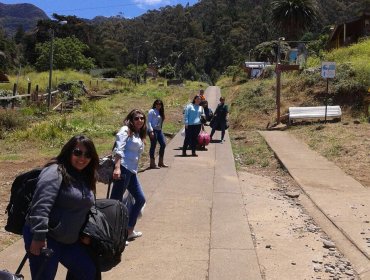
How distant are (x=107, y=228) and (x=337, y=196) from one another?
18.8ft

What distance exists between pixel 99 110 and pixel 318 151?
13966 mm

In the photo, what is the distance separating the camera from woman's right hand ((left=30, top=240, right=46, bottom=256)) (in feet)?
10.5

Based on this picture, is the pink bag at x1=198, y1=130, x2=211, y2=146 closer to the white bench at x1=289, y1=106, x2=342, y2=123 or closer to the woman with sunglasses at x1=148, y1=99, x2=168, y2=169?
the woman with sunglasses at x1=148, y1=99, x2=168, y2=169

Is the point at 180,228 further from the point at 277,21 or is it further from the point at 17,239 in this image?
the point at 277,21

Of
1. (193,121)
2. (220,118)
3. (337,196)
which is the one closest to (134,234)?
(337,196)

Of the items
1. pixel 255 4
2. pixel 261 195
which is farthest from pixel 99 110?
pixel 255 4

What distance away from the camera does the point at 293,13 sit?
5947cm

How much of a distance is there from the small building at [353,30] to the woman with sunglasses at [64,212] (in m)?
39.1

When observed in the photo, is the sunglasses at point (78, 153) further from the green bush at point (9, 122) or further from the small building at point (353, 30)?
the small building at point (353, 30)

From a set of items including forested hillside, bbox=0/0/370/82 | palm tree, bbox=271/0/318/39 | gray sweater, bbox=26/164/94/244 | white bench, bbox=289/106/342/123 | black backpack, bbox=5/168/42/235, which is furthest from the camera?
forested hillside, bbox=0/0/370/82

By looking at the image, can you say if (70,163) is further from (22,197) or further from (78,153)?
(22,197)

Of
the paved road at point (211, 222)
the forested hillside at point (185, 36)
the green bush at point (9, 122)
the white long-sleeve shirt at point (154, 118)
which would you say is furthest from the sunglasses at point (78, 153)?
the forested hillside at point (185, 36)

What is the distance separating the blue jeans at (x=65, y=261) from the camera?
333 centimetres

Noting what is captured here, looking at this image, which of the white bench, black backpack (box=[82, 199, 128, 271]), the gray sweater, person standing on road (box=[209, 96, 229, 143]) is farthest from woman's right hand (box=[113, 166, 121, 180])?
the white bench
